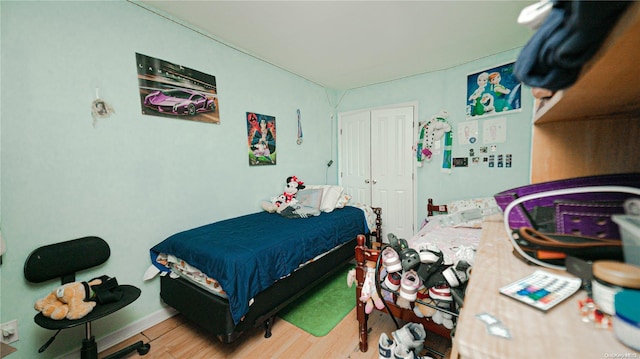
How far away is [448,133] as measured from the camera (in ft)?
10.1

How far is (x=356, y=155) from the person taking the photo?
156 inches

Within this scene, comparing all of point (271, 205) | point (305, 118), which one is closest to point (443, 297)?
point (271, 205)

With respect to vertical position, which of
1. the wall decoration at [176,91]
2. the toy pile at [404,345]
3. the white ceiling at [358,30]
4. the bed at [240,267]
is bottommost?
the toy pile at [404,345]

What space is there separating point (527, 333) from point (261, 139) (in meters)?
2.80

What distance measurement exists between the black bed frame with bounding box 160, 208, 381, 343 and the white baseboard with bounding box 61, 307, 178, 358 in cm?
17

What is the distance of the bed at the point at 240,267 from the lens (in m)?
1.53

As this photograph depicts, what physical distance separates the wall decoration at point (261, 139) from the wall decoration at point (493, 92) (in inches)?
99.5

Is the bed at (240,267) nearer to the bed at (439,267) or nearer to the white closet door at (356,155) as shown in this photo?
the bed at (439,267)

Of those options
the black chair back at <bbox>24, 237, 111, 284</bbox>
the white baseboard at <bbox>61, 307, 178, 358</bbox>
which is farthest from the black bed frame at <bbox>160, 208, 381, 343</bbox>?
the black chair back at <bbox>24, 237, 111, 284</bbox>

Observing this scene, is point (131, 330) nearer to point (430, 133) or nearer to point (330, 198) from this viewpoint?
point (330, 198)

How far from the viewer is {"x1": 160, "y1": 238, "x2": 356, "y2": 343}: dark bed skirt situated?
5.02 ft

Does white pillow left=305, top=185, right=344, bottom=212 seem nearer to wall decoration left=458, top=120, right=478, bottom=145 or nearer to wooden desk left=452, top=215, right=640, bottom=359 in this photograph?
wall decoration left=458, top=120, right=478, bottom=145

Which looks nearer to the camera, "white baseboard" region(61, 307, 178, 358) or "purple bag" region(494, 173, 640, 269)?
"purple bag" region(494, 173, 640, 269)

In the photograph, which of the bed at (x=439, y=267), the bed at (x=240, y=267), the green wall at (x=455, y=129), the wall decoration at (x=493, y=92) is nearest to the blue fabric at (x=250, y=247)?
the bed at (x=240, y=267)
